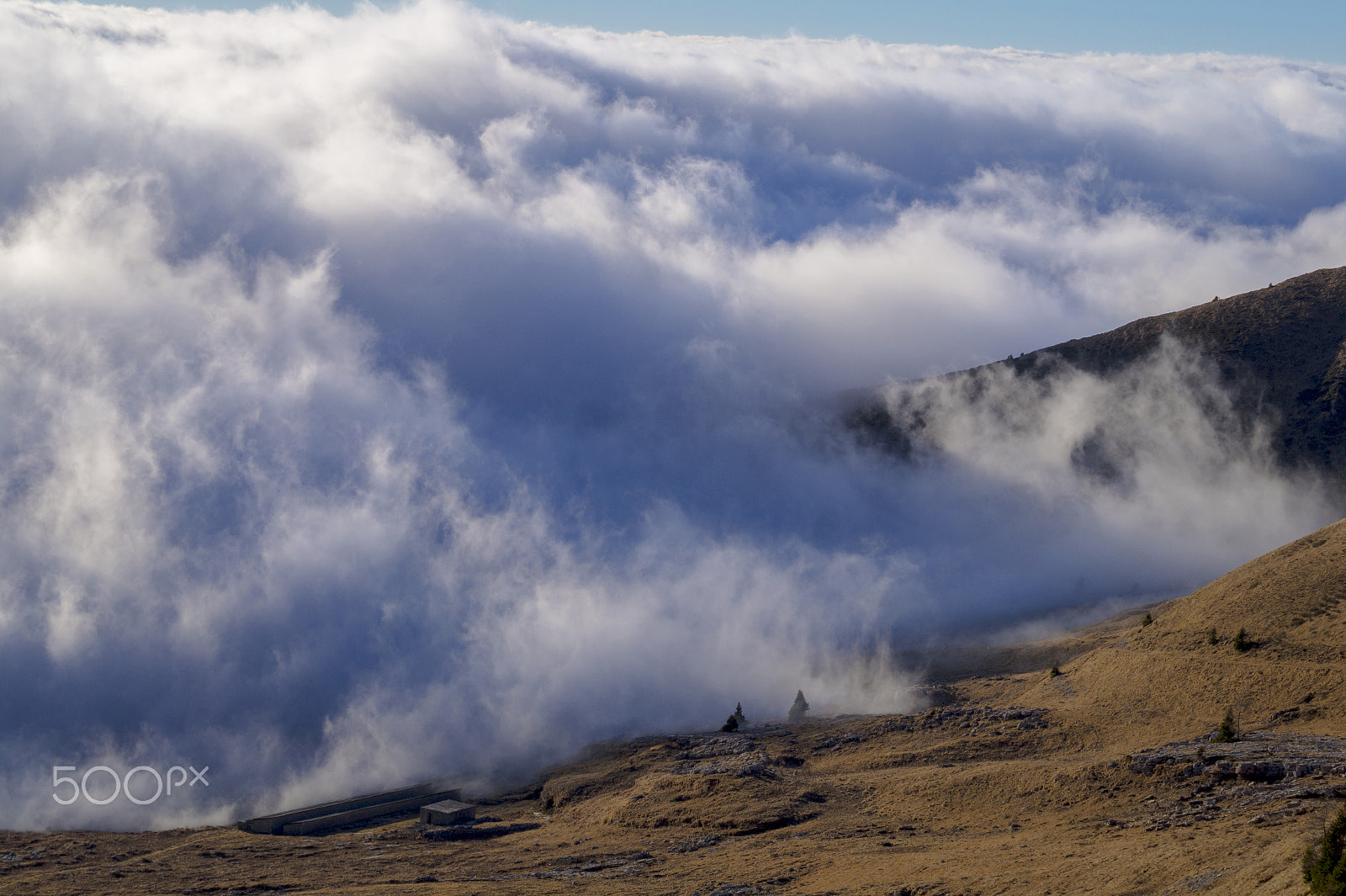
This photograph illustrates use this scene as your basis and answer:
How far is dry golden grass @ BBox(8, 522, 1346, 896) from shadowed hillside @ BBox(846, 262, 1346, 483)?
6423 centimetres

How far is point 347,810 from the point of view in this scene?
193 feet

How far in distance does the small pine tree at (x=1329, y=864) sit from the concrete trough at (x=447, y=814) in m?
41.0

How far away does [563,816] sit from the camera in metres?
52.9

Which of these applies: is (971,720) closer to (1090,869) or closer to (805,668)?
(1090,869)

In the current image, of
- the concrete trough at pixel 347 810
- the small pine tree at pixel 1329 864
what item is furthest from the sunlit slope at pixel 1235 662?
the concrete trough at pixel 347 810

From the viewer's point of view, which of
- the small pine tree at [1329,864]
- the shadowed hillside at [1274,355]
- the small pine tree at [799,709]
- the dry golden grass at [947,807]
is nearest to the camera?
the small pine tree at [1329,864]

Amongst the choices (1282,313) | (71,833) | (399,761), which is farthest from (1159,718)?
(1282,313)

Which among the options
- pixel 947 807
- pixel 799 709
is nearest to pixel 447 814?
pixel 799 709

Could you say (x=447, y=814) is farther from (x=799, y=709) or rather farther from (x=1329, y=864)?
(x=1329, y=864)

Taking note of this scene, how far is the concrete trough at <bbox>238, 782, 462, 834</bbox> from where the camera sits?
2210 inches

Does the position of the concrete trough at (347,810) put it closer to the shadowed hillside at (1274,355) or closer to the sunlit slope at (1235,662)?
the sunlit slope at (1235,662)

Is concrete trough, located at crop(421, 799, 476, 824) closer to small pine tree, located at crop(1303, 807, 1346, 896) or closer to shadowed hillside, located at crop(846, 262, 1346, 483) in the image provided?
small pine tree, located at crop(1303, 807, 1346, 896)

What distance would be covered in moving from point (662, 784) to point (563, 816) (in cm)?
639

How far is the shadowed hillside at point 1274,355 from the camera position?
11538 cm
